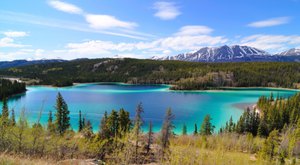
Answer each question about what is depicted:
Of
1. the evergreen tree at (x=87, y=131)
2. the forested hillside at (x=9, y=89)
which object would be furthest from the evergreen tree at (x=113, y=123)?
the forested hillside at (x=9, y=89)

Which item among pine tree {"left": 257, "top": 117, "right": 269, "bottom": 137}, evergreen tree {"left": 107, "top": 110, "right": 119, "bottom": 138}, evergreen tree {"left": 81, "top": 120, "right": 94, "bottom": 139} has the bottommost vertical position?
pine tree {"left": 257, "top": 117, "right": 269, "bottom": 137}

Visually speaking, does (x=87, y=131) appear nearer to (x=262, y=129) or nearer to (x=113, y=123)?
(x=113, y=123)

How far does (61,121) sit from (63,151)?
86.8 feet

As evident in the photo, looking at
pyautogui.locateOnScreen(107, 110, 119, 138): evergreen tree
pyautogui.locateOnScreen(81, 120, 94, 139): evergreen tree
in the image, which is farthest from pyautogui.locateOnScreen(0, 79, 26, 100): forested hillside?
pyautogui.locateOnScreen(81, 120, 94, 139): evergreen tree

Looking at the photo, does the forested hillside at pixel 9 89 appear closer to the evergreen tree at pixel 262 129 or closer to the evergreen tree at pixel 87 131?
the evergreen tree at pixel 87 131

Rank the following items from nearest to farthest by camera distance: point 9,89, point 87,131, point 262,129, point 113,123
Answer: point 87,131, point 113,123, point 262,129, point 9,89

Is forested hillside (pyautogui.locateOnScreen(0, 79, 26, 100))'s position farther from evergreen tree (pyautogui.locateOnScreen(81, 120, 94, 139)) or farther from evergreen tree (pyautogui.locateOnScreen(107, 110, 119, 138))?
evergreen tree (pyautogui.locateOnScreen(81, 120, 94, 139))

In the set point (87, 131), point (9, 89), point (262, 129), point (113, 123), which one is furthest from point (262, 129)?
point (9, 89)

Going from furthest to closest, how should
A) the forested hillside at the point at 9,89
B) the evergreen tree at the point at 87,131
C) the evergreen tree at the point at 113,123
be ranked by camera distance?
the forested hillside at the point at 9,89, the evergreen tree at the point at 113,123, the evergreen tree at the point at 87,131

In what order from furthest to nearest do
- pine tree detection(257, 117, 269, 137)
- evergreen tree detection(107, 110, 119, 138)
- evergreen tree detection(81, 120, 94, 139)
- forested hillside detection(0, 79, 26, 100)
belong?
1. forested hillside detection(0, 79, 26, 100)
2. pine tree detection(257, 117, 269, 137)
3. evergreen tree detection(107, 110, 119, 138)
4. evergreen tree detection(81, 120, 94, 139)

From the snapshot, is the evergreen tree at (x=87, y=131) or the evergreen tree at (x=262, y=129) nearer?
the evergreen tree at (x=87, y=131)

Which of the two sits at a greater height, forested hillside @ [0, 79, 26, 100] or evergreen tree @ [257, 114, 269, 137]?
forested hillside @ [0, 79, 26, 100]

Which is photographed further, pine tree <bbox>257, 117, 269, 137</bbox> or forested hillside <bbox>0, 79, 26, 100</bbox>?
forested hillside <bbox>0, 79, 26, 100</bbox>

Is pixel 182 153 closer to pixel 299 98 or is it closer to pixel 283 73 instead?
pixel 299 98
